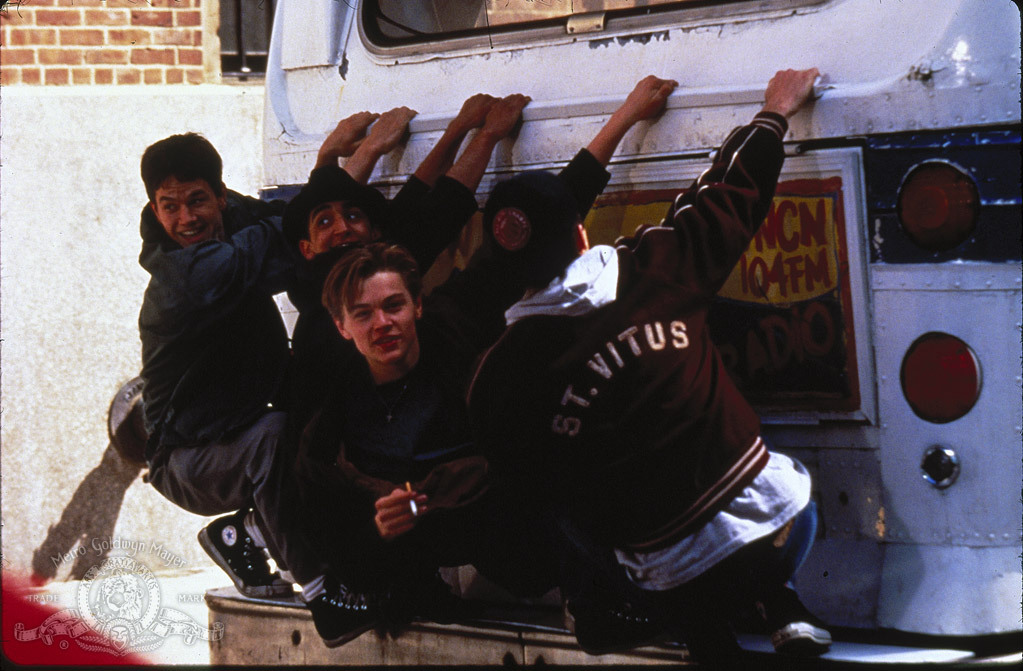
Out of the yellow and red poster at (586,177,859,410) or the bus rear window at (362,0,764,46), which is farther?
the bus rear window at (362,0,764,46)

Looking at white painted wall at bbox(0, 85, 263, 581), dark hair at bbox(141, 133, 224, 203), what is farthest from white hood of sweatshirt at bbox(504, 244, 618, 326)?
white painted wall at bbox(0, 85, 263, 581)

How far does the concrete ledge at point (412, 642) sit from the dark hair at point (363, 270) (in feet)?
2.70

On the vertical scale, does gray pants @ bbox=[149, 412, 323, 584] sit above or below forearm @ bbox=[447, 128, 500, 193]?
below

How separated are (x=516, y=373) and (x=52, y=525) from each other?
402cm

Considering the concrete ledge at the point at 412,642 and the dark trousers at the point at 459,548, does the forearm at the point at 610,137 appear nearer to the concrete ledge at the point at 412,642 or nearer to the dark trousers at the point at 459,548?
the dark trousers at the point at 459,548

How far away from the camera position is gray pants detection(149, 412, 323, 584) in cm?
313

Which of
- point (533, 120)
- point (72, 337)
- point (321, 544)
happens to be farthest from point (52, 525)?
point (533, 120)

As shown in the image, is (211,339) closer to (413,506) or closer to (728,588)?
(413,506)

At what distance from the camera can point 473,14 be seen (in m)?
3.37

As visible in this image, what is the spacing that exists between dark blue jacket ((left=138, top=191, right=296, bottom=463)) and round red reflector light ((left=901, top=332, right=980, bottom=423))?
→ 1.58 meters

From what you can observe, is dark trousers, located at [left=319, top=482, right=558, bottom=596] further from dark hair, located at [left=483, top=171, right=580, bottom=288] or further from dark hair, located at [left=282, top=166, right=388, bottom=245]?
dark hair, located at [left=282, top=166, right=388, bottom=245]

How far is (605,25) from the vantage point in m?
2.96

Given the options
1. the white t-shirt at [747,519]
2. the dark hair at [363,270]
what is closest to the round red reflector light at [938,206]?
the white t-shirt at [747,519]

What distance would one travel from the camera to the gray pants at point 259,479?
3135 mm
